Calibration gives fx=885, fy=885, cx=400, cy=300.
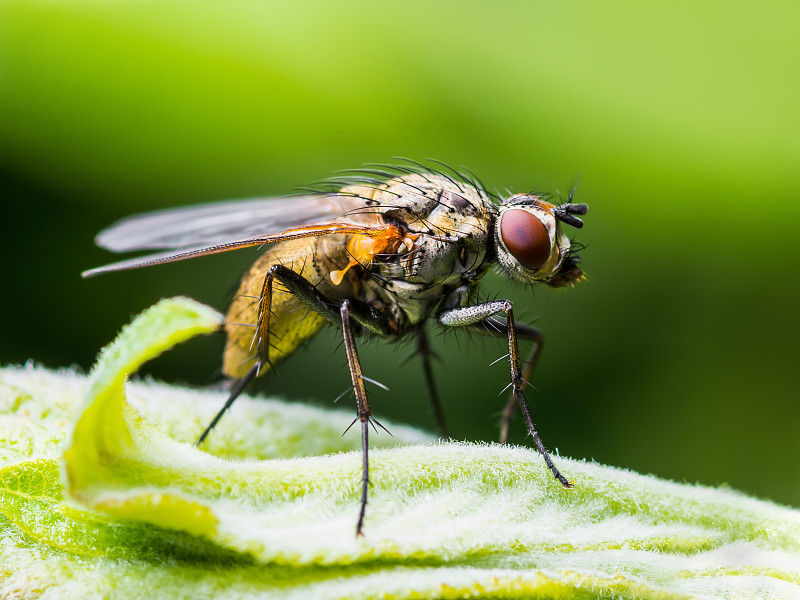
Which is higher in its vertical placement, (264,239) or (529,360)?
(264,239)

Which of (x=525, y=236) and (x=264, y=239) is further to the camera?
(x=525, y=236)

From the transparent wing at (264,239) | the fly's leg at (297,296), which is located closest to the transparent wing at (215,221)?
the transparent wing at (264,239)

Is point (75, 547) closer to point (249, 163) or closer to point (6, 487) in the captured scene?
point (6, 487)

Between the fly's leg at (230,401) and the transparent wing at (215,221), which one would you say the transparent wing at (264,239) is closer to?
the transparent wing at (215,221)

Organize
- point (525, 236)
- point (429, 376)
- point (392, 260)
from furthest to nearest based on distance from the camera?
point (429, 376) → point (392, 260) → point (525, 236)

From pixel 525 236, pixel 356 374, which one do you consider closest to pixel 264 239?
pixel 356 374

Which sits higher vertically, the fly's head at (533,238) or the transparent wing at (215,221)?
the fly's head at (533,238)

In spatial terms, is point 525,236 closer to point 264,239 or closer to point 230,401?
point 264,239
